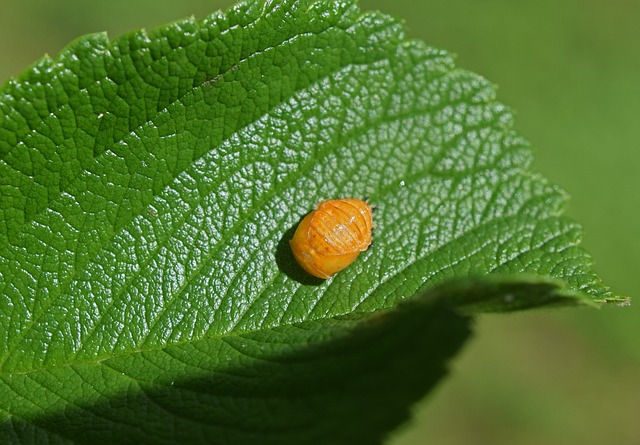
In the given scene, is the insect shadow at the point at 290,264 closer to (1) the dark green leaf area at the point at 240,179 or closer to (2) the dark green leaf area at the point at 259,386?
(1) the dark green leaf area at the point at 240,179

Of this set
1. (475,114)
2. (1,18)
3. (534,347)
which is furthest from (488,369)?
(1,18)

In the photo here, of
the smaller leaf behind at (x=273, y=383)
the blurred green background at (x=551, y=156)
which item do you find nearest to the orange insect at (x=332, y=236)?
the smaller leaf behind at (x=273, y=383)

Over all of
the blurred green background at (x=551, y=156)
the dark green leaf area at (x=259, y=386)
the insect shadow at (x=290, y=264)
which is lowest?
the dark green leaf area at (x=259, y=386)

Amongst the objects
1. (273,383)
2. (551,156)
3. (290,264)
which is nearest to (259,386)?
(273,383)

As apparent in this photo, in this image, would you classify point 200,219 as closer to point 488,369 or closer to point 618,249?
point 488,369

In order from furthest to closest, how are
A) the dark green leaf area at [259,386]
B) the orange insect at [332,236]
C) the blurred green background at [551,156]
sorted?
the blurred green background at [551,156] < the orange insect at [332,236] < the dark green leaf area at [259,386]

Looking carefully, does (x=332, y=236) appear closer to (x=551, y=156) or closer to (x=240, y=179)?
(x=240, y=179)
